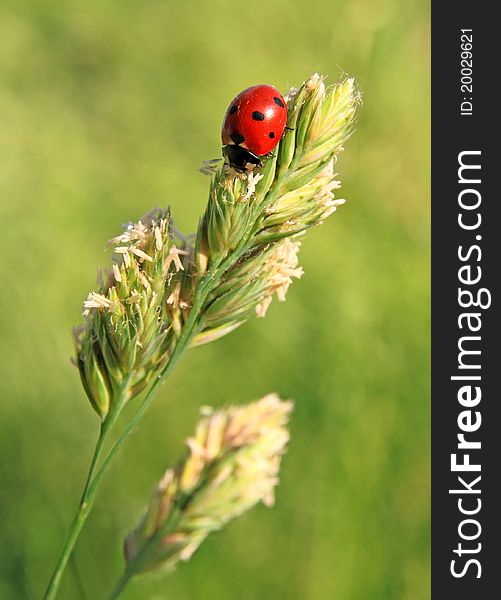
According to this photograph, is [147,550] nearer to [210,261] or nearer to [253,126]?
[210,261]

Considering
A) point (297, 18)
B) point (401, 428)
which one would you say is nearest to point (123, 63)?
point (297, 18)

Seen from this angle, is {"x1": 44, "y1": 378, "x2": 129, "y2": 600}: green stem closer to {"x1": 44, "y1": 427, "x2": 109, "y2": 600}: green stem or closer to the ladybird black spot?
{"x1": 44, "y1": 427, "x2": 109, "y2": 600}: green stem

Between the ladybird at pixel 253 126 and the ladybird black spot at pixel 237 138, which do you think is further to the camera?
the ladybird black spot at pixel 237 138

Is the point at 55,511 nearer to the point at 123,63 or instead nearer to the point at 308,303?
the point at 308,303

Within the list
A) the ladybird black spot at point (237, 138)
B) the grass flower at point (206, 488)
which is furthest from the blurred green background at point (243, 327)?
the ladybird black spot at point (237, 138)

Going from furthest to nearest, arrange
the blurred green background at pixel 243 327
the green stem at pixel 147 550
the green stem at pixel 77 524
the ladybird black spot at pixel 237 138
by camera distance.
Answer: the blurred green background at pixel 243 327 → the ladybird black spot at pixel 237 138 → the green stem at pixel 147 550 → the green stem at pixel 77 524

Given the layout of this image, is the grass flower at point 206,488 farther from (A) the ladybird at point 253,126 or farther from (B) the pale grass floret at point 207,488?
(A) the ladybird at point 253,126
